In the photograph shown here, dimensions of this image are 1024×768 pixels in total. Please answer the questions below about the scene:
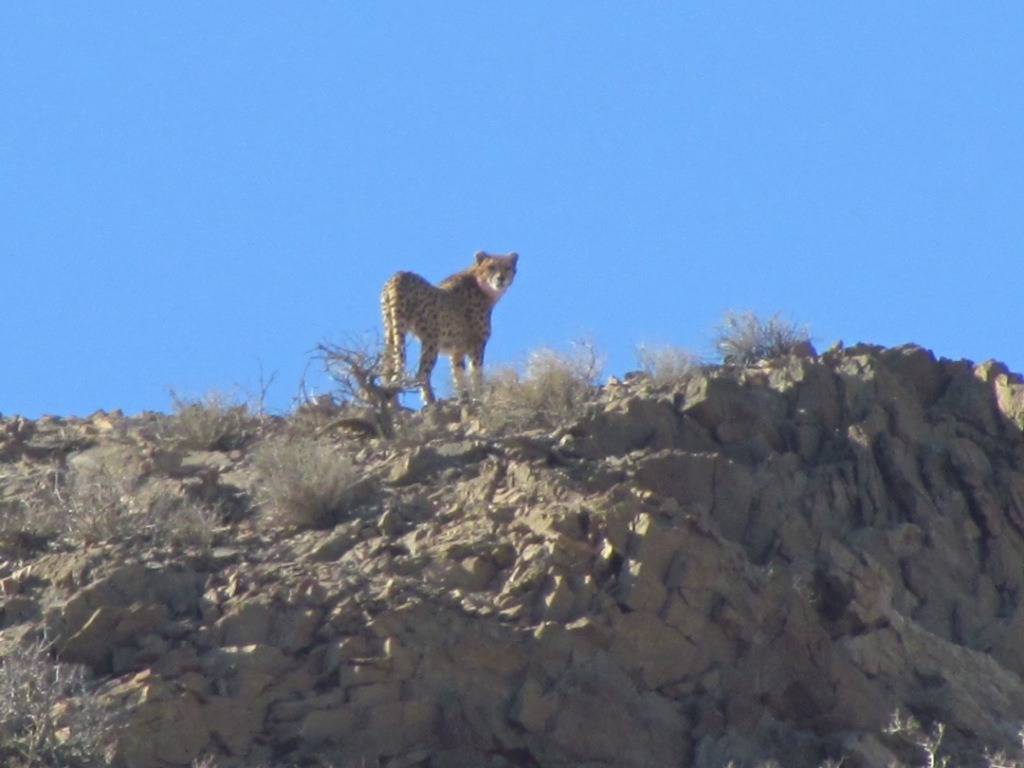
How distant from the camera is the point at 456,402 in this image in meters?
18.8

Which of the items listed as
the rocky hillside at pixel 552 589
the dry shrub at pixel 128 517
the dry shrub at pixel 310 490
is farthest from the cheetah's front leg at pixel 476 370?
the dry shrub at pixel 128 517

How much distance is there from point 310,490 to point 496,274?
7.74 meters

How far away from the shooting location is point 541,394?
1753 cm

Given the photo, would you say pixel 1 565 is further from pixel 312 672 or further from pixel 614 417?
pixel 614 417

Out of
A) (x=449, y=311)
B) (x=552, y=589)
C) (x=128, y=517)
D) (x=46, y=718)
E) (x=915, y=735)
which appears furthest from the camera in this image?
(x=449, y=311)

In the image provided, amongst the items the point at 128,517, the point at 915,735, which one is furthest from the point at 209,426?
the point at 915,735

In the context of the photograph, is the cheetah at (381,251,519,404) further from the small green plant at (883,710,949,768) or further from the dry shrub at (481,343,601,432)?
the small green plant at (883,710,949,768)

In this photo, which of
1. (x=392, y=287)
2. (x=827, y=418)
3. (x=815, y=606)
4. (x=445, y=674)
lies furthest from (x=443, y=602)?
(x=392, y=287)

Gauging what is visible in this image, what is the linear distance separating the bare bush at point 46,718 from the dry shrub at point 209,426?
16.0 feet

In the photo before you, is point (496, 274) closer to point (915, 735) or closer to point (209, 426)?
point (209, 426)

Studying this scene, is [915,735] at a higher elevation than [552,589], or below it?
below

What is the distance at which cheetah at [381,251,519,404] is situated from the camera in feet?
72.3

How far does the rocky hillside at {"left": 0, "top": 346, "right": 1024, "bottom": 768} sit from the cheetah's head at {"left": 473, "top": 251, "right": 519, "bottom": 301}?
5385mm

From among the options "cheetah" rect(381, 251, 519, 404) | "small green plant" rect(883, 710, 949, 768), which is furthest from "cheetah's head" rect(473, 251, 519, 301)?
"small green plant" rect(883, 710, 949, 768)
